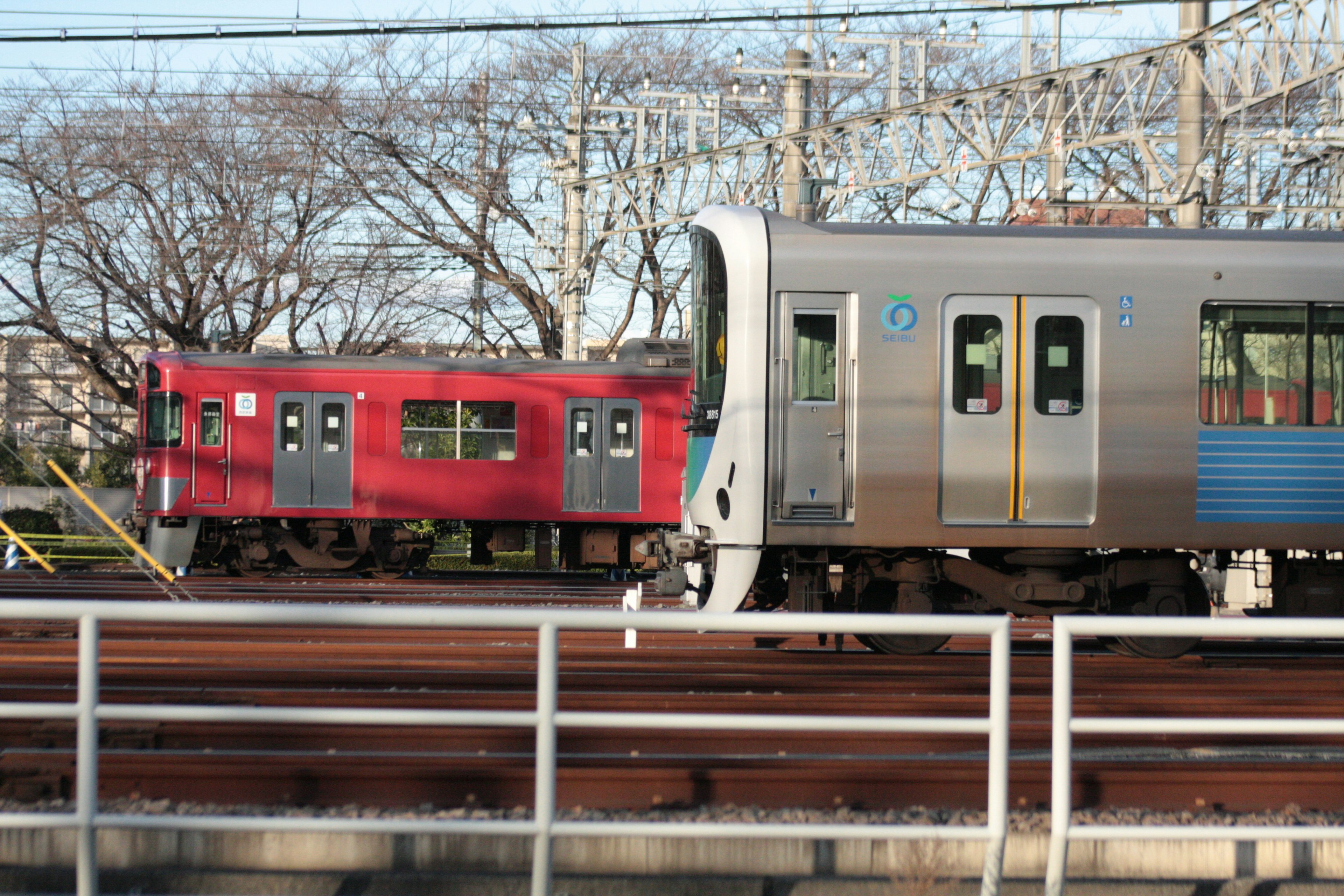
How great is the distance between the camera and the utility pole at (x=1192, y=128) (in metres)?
16.7

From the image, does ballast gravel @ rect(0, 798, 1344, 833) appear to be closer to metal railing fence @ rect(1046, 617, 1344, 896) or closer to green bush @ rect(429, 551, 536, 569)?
metal railing fence @ rect(1046, 617, 1344, 896)

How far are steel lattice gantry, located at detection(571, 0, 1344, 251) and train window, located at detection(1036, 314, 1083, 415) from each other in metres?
7.46

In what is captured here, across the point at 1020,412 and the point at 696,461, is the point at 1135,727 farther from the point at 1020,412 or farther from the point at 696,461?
the point at 696,461

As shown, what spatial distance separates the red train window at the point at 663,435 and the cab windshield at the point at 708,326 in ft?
22.5

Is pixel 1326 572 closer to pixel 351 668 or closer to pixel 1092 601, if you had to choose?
pixel 1092 601

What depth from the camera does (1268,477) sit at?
8.76m

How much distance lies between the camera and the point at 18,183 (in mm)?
24562

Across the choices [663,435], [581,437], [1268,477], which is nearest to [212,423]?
[581,437]

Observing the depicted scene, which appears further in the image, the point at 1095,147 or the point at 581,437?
the point at 1095,147

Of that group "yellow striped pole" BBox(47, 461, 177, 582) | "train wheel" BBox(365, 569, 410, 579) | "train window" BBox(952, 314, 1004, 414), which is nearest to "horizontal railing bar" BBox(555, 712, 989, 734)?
"train window" BBox(952, 314, 1004, 414)

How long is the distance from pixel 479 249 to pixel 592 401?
13.1 m

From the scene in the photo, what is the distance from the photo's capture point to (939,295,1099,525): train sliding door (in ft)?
28.3

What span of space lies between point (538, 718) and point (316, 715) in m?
0.78

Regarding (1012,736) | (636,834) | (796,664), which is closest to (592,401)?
(796,664)
